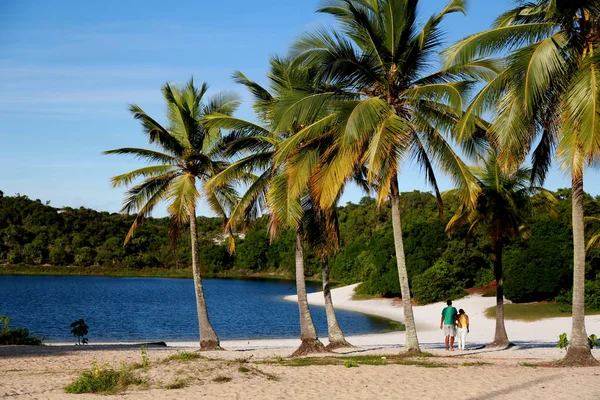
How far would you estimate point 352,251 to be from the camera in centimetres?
7894

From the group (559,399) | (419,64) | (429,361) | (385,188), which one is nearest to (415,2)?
(419,64)

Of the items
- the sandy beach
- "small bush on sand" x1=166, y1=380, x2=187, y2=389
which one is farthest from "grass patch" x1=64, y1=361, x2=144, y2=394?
"small bush on sand" x1=166, y1=380, x2=187, y2=389

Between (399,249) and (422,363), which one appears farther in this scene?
(399,249)

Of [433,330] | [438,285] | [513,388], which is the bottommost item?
[433,330]

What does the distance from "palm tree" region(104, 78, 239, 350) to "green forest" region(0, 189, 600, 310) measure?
24060mm

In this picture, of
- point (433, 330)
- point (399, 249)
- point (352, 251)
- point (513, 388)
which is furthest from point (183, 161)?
point (352, 251)

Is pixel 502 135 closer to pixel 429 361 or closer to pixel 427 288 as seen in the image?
pixel 429 361

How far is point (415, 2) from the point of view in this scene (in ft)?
57.6

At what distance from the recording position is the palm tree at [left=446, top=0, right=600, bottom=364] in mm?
14078

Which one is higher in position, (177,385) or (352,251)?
(352,251)

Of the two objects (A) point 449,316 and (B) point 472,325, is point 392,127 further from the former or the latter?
(B) point 472,325

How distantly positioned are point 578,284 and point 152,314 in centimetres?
4080

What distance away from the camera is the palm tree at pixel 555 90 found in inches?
554

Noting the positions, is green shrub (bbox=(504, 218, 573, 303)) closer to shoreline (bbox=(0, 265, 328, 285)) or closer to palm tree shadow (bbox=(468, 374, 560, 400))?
palm tree shadow (bbox=(468, 374, 560, 400))
